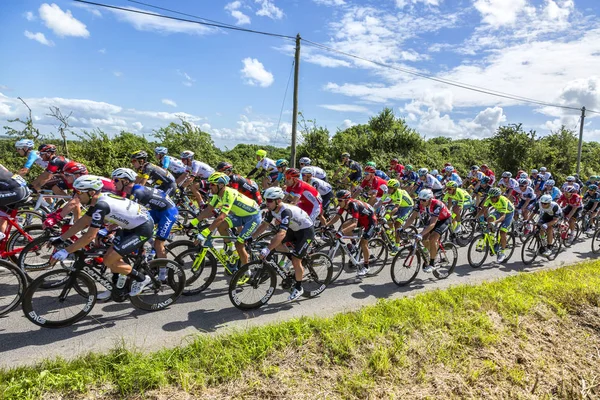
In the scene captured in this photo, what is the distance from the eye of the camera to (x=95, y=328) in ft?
16.3

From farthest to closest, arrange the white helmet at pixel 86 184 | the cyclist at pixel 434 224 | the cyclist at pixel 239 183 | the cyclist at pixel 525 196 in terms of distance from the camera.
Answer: the cyclist at pixel 525 196
the cyclist at pixel 239 183
the cyclist at pixel 434 224
the white helmet at pixel 86 184

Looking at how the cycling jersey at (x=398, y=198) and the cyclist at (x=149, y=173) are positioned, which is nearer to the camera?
the cyclist at (x=149, y=173)

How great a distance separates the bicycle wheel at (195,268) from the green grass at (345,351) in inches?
69.0

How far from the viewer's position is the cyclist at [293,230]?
231 inches

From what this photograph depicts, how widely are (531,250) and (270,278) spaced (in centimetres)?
846

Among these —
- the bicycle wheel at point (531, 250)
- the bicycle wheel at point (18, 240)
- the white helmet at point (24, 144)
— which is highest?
the white helmet at point (24, 144)

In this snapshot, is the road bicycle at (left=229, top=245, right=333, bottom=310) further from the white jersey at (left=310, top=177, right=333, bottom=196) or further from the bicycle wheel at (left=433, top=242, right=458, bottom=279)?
the white jersey at (left=310, top=177, right=333, bottom=196)

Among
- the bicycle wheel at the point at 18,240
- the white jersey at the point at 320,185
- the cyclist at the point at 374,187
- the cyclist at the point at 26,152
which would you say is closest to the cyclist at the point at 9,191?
the bicycle wheel at the point at 18,240

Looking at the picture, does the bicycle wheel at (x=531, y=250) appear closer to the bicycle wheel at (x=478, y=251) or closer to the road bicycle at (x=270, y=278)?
the bicycle wheel at (x=478, y=251)

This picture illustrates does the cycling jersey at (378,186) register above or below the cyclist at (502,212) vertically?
above

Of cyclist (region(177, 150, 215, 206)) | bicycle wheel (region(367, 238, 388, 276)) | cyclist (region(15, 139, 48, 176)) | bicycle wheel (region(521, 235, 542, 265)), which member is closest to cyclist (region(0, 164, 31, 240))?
cyclist (region(15, 139, 48, 176))

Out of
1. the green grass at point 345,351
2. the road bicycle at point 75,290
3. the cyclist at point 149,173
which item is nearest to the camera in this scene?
the green grass at point 345,351

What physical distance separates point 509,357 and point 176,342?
4.92 meters

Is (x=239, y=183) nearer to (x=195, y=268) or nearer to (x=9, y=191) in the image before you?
(x=195, y=268)
